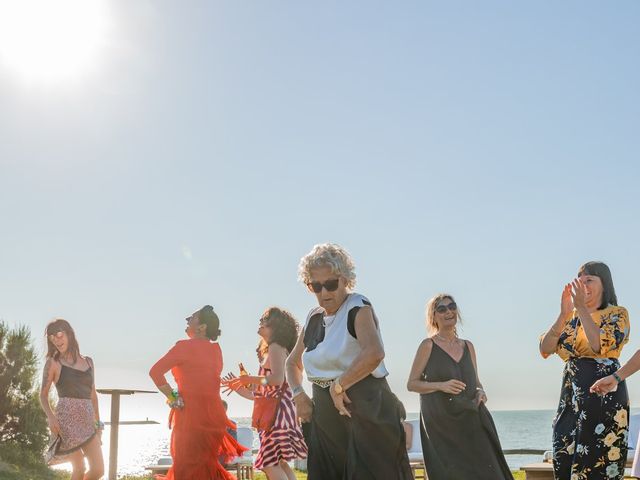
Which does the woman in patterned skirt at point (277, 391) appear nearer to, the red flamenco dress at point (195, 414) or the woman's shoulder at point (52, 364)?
the red flamenco dress at point (195, 414)

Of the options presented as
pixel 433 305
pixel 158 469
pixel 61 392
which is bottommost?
pixel 158 469

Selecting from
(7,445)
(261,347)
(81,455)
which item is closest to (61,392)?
(81,455)

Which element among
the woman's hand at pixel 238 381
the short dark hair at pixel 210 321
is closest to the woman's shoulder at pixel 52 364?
the short dark hair at pixel 210 321

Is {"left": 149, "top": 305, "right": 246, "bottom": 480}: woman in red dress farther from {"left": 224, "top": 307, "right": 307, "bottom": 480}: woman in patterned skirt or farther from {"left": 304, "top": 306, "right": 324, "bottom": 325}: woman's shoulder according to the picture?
{"left": 304, "top": 306, "right": 324, "bottom": 325}: woman's shoulder

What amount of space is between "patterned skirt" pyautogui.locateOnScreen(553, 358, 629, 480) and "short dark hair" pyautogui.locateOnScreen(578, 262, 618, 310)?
418 millimetres

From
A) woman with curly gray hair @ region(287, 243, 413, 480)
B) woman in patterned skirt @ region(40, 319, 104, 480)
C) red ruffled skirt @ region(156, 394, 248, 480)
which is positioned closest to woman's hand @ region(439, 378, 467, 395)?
red ruffled skirt @ region(156, 394, 248, 480)

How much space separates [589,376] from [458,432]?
1855mm

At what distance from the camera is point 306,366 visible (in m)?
4.83

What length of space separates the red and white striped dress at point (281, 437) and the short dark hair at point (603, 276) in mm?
3036

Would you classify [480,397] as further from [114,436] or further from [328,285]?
[114,436]

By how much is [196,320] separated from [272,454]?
6.16 feet

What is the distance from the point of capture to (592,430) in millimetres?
5734

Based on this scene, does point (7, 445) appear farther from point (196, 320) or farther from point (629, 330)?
point (629, 330)

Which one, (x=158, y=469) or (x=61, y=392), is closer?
(x=61, y=392)
